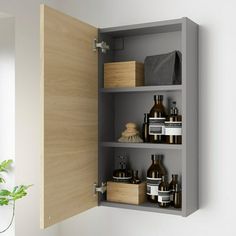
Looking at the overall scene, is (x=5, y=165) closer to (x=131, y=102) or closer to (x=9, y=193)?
(x=9, y=193)

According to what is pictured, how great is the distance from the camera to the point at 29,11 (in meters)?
1.90

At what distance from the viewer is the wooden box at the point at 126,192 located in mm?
1735

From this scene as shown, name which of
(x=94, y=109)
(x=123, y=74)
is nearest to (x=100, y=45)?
(x=123, y=74)

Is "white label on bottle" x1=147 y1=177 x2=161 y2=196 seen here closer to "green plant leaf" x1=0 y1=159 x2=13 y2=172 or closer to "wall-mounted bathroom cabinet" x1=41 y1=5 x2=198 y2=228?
"wall-mounted bathroom cabinet" x1=41 y1=5 x2=198 y2=228

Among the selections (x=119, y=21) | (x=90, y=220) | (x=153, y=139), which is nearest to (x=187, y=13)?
(x=119, y=21)

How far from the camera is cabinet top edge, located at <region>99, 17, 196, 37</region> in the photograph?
5.43ft

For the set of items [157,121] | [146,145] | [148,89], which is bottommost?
[146,145]

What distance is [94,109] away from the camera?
5.81ft

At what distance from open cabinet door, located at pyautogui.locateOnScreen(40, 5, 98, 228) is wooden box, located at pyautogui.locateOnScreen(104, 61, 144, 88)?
2.7 inches

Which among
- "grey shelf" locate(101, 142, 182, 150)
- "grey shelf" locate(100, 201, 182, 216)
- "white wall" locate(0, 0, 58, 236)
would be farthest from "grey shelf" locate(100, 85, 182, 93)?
"grey shelf" locate(100, 201, 182, 216)

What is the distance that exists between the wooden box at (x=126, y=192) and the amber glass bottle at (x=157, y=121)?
8.5 inches

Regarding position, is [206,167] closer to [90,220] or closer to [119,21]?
[90,220]

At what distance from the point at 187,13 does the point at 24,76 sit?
80cm

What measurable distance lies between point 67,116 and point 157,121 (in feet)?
1.31
